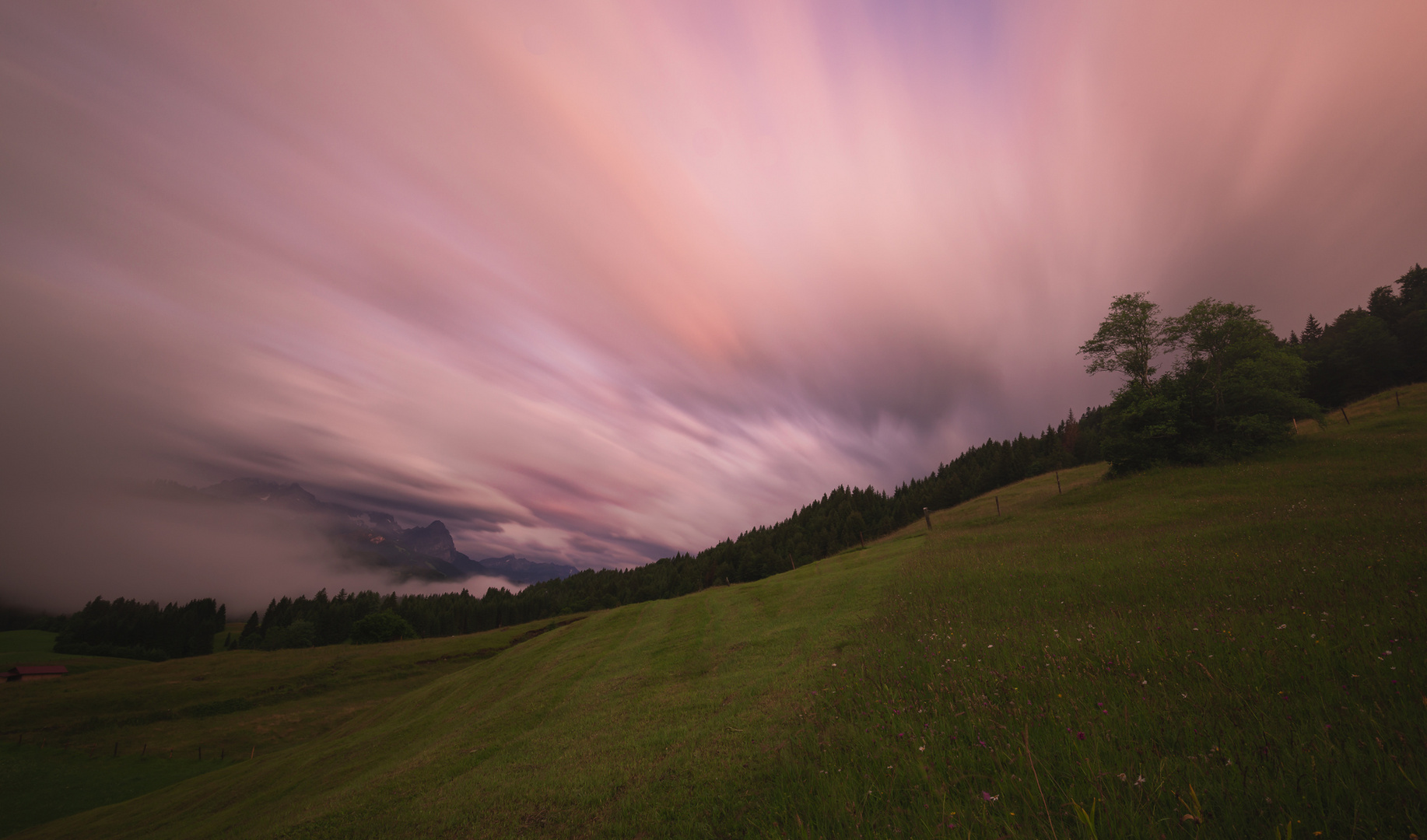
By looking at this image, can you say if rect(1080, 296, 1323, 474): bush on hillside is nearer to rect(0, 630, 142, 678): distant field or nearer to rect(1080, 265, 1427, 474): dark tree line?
rect(1080, 265, 1427, 474): dark tree line

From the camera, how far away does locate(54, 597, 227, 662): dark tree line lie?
125m

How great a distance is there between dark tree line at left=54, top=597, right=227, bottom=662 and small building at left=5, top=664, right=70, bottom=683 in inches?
1747

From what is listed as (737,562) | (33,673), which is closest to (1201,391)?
(737,562)

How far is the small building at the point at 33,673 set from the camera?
8251cm

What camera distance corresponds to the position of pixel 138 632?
444 ft

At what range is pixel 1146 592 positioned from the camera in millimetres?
13273

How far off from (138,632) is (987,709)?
222127mm

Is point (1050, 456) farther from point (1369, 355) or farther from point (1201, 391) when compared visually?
point (1201, 391)

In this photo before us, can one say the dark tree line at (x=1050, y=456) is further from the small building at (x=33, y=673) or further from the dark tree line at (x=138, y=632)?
the small building at (x=33, y=673)

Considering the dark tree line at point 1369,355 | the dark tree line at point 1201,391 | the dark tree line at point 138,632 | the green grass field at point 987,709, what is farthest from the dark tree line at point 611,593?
the green grass field at point 987,709

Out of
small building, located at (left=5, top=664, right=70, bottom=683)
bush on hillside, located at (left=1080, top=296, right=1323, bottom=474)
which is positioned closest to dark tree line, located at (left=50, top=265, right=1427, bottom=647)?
bush on hillside, located at (left=1080, top=296, right=1323, bottom=474)

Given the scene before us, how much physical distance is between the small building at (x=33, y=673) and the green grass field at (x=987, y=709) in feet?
308

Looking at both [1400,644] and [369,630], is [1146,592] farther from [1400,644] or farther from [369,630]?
[369,630]

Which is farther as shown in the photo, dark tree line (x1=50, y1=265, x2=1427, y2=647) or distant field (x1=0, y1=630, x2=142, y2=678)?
distant field (x1=0, y1=630, x2=142, y2=678)
